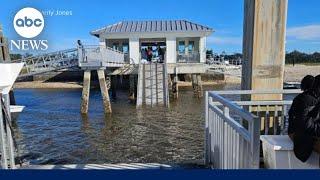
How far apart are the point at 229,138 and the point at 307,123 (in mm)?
869

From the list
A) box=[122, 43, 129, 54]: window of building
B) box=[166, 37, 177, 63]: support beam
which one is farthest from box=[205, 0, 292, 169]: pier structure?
box=[122, 43, 129, 54]: window of building

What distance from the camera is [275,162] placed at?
3600 mm

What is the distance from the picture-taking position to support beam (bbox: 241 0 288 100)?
530 centimetres

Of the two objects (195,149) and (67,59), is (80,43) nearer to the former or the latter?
(67,59)

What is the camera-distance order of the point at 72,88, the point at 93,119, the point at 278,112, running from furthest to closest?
the point at 72,88, the point at 93,119, the point at 278,112

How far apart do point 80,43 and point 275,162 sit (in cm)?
1917

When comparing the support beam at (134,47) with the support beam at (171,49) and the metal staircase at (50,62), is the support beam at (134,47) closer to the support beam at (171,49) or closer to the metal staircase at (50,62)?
the support beam at (171,49)

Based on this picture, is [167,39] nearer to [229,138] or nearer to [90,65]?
[90,65]

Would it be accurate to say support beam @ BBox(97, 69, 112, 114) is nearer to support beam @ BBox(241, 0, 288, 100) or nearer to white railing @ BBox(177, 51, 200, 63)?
white railing @ BBox(177, 51, 200, 63)

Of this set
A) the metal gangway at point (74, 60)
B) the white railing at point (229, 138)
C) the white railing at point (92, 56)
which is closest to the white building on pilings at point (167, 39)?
the metal gangway at point (74, 60)

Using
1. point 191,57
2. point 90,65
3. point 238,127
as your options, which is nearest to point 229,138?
point 238,127

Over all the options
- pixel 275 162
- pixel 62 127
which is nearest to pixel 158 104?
pixel 62 127

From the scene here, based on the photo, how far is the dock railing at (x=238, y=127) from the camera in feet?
9.67

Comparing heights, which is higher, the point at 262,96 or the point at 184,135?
the point at 262,96
